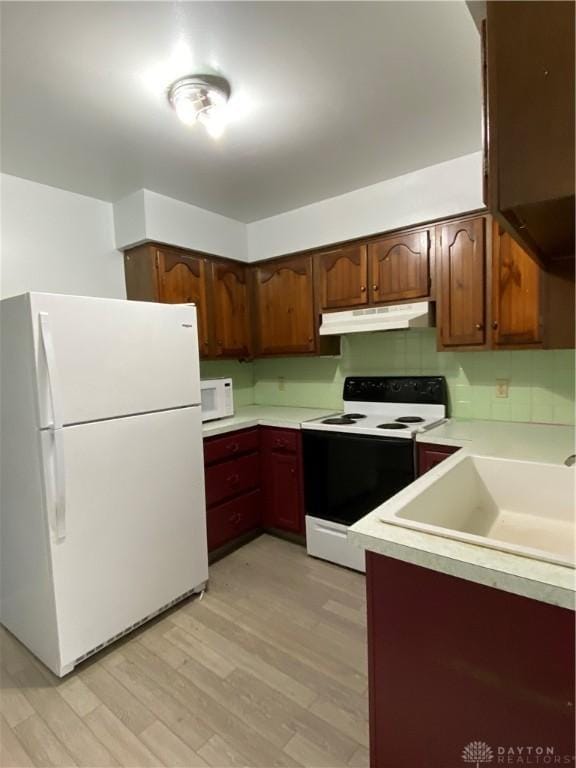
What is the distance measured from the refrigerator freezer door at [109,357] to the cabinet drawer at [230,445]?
0.46 m

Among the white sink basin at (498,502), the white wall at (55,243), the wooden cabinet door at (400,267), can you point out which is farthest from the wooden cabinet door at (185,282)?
the white sink basin at (498,502)

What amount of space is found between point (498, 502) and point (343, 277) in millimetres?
1843

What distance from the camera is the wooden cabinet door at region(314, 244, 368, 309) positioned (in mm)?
2713

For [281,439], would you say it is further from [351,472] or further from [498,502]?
[498,502]

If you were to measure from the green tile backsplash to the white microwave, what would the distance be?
0.50m

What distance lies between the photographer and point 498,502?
4.68 feet

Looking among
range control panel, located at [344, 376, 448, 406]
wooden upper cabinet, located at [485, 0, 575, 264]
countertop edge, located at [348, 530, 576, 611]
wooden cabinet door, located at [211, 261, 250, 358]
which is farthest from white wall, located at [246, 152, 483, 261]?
countertop edge, located at [348, 530, 576, 611]

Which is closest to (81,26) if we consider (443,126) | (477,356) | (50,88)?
(50,88)

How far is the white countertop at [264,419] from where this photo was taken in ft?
8.70

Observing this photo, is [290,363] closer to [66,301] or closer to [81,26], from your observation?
[66,301]

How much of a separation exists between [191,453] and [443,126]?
212 cm

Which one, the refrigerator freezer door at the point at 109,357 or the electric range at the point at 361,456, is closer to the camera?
the refrigerator freezer door at the point at 109,357

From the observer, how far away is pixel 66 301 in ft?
5.56

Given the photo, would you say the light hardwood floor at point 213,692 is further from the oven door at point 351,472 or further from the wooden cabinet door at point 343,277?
the wooden cabinet door at point 343,277
